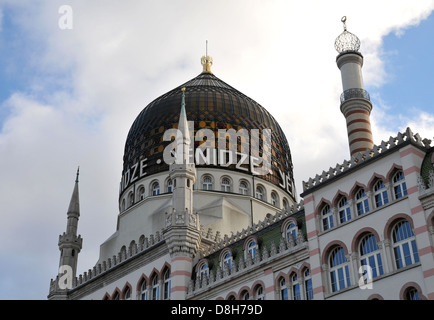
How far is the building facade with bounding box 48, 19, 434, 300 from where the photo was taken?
29109mm

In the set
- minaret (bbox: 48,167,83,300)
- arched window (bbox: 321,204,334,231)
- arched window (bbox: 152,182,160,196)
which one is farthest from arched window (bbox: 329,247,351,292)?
minaret (bbox: 48,167,83,300)

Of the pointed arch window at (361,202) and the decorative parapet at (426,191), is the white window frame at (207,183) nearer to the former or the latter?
the pointed arch window at (361,202)

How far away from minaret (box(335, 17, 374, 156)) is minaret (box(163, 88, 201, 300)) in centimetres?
1141

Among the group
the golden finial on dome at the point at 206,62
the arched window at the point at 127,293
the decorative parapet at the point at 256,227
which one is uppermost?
the golden finial on dome at the point at 206,62

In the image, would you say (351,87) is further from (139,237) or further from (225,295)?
(139,237)

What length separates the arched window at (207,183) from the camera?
2077 inches

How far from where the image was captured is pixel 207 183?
5300cm

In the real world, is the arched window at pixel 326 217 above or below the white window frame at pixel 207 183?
below

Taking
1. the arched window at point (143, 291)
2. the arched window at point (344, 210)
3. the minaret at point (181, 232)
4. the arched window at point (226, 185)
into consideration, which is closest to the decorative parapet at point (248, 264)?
the minaret at point (181, 232)

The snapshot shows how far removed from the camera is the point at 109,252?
5472 centimetres

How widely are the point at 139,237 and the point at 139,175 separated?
6.15 meters

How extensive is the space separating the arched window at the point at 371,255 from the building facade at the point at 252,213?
60 mm
